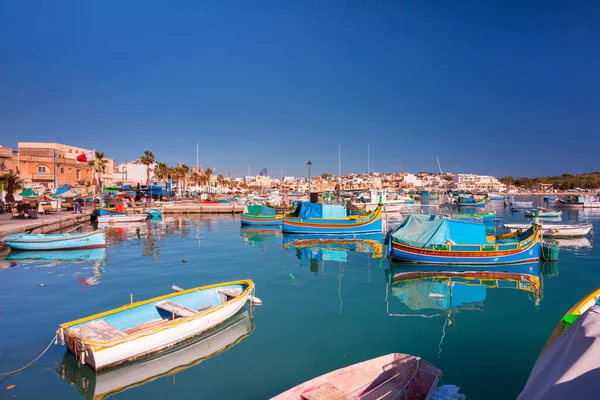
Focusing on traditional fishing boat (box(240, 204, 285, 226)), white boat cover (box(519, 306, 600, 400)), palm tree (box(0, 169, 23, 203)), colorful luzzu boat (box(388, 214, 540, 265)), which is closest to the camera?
white boat cover (box(519, 306, 600, 400))

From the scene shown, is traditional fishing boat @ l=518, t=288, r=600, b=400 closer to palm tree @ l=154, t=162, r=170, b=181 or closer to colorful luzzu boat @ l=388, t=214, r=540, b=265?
colorful luzzu boat @ l=388, t=214, r=540, b=265

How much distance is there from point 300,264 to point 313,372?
14.6 metres

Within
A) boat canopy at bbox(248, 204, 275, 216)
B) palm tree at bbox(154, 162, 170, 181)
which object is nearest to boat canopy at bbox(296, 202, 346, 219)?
boat canopy at bbox(248, 204, 275, 216)

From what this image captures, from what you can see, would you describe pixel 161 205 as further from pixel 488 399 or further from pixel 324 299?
pixel 488 399

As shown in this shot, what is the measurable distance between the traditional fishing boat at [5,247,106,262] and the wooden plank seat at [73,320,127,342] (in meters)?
16.9

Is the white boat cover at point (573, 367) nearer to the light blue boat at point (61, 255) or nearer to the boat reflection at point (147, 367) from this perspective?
the boat reflection at point (147, 367)

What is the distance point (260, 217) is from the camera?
4500 centimetres

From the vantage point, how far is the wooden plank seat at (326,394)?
7.07 meters

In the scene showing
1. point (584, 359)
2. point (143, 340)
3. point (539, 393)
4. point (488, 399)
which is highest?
point (584, 359)

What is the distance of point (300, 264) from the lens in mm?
24375

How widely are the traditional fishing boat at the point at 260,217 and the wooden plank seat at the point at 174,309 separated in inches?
1259

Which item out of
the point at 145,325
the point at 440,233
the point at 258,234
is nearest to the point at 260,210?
the point at 258,234

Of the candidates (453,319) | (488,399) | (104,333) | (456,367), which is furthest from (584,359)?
(104,333)

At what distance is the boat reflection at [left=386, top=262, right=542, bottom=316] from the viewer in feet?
53.5
